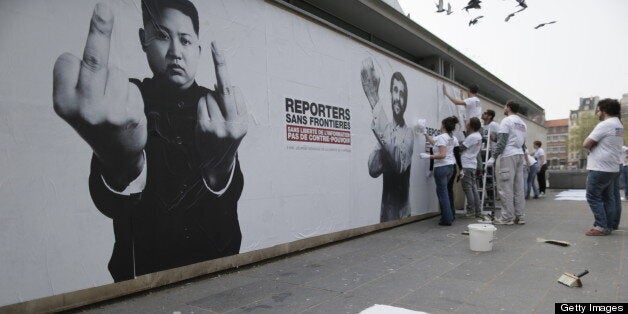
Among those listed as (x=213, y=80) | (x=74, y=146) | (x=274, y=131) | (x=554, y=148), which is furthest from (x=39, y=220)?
(x=554, y=148)

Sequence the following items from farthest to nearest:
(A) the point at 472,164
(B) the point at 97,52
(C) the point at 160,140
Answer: (A) the point at 472,164 < (C) the point at 160,140 < (B) the point at 97,52

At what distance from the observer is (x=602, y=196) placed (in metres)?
5.61

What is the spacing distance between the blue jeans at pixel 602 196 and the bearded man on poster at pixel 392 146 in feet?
9.41

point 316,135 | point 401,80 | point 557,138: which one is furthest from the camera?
point 557,138

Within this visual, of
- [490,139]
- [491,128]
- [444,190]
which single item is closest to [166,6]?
[444,190]

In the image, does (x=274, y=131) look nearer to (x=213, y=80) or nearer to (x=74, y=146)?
(x=213, y=80)

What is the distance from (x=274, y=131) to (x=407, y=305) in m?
2.53

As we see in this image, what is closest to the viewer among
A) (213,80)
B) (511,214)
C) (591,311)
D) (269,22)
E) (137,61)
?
(591,311)

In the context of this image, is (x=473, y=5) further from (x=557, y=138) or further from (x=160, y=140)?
(x=557, y=138)

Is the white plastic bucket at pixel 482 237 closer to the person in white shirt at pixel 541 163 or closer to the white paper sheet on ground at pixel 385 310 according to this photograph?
the white paper sheet on ground at pixel 385 310

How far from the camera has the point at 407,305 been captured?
114 inches

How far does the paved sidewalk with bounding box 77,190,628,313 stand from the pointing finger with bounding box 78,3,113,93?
1.81 m

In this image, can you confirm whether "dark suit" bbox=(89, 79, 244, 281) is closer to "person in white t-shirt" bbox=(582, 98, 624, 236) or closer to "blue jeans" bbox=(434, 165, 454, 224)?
"blue jeans" bbox=(434, 165, 454, 224)

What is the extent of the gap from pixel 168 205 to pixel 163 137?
2.10 ft
